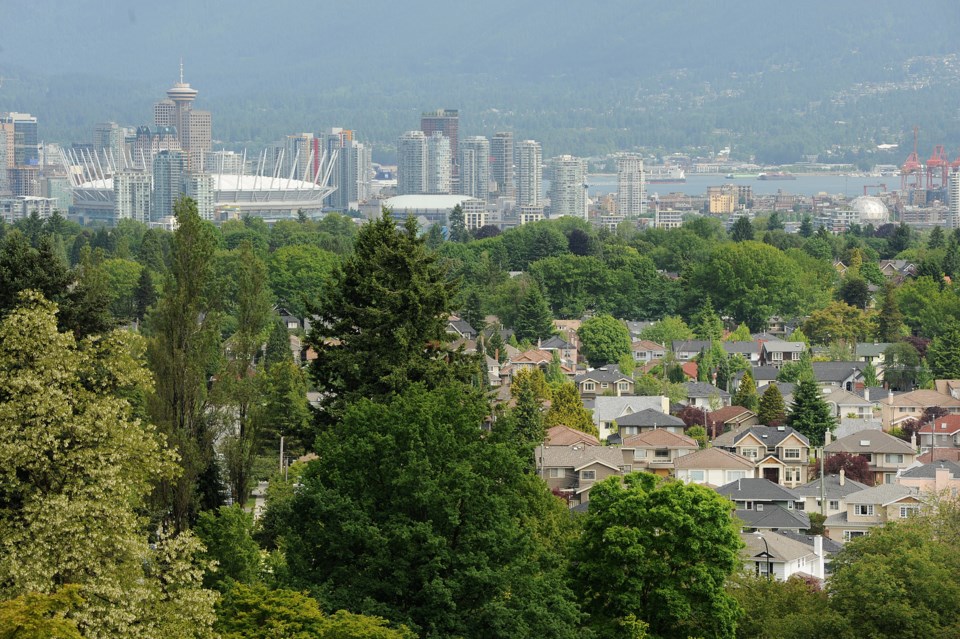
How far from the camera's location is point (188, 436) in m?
21.4

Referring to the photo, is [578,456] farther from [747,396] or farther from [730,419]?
[747,396]

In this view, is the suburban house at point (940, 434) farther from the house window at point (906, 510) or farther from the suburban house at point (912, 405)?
the house window at point (906, 510)

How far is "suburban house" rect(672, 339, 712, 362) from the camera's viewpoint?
2307 inches

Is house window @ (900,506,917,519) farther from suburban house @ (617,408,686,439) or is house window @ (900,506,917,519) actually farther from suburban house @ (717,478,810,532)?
suburban house @ (617,408,686,439)

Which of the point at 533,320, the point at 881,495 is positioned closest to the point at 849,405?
the point at 881,495

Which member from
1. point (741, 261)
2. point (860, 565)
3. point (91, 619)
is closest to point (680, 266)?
point (741, 261)

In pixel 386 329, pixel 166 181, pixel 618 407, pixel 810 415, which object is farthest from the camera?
pixel 166 181

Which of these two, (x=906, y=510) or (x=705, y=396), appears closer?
(x=906, y=510)

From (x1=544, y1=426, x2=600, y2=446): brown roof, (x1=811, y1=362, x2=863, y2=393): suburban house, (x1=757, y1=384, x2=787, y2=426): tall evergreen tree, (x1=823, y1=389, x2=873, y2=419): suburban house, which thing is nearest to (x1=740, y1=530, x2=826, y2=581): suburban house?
(x1=544, y1=426, x2=600, y2=446): brown roof

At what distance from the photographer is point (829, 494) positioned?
34469 mm

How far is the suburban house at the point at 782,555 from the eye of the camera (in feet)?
89.8

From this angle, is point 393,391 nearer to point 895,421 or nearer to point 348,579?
point 348,579

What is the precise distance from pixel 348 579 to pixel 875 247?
8006 centimetres

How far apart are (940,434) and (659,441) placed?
25.6ft
